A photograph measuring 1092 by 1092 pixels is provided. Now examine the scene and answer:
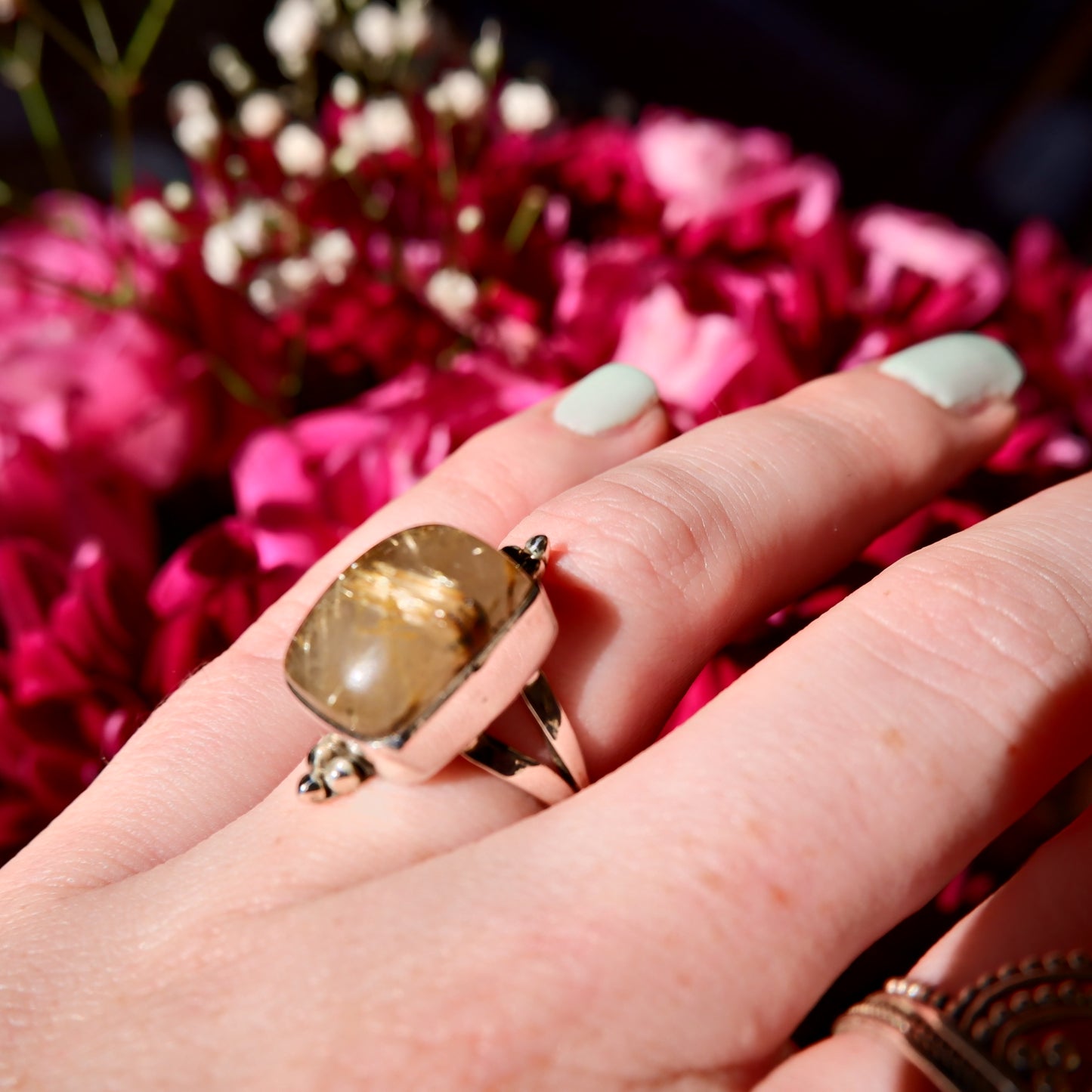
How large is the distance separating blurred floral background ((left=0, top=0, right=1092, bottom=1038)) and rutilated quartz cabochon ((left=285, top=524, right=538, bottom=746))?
14 centimetres

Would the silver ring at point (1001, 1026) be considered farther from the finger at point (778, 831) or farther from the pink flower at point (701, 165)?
the pink flower at point (701, 165)

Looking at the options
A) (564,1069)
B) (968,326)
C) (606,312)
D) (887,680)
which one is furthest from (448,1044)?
(968,326)

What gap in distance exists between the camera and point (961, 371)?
1.74 feet

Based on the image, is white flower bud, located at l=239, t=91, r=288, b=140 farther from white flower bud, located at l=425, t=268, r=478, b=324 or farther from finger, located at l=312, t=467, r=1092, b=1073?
finger, located at l=312, t=467, r=1092, b=1073

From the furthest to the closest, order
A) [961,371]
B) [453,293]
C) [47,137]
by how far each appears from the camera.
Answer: [47,137] < [453,293] < [961,371]

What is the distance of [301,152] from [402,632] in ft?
1.44

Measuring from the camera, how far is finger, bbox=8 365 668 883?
0.42m

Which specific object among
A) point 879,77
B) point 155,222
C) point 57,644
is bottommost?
point 57,644

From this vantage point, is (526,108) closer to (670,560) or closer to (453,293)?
(453,293)

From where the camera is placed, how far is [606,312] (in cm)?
59

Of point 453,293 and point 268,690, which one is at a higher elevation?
point 453,293

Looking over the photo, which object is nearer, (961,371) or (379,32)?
(961,371)

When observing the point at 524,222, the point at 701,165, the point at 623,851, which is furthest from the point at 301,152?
the point at 623,851

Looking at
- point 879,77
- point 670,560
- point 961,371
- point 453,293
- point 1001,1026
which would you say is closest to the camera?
point 1001,1026
